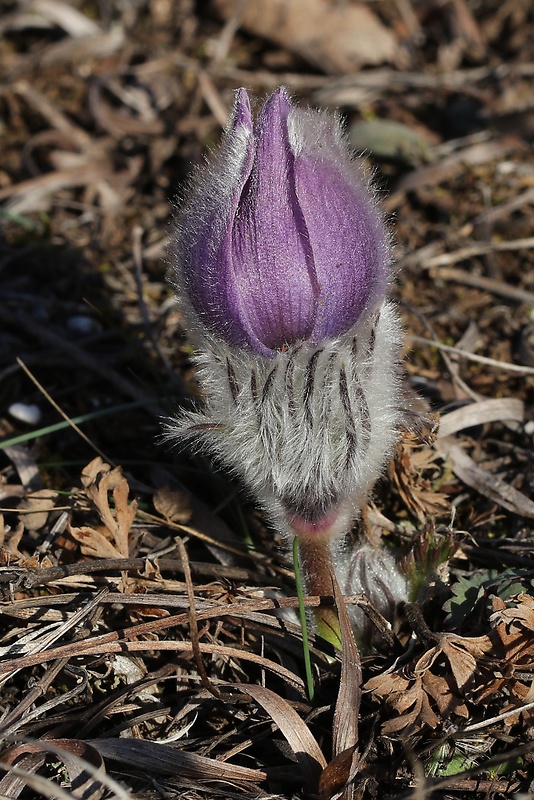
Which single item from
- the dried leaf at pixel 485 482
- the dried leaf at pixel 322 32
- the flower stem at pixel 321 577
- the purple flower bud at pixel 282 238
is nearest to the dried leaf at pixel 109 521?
the flower stem at pixel 321 577

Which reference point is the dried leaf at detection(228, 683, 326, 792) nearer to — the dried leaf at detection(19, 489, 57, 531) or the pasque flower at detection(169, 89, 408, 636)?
the pasque flower at detection(169, 89, 408, 636)

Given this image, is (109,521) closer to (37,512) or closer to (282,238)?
(37,512)

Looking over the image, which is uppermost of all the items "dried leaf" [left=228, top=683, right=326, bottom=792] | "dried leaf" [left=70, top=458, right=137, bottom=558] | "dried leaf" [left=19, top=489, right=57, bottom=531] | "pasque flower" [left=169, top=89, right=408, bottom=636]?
"pasque flower" [left=169, top=89, right=408, bottom=636]

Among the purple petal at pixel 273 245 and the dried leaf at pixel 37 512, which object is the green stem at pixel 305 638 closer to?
the purple petal at pixel 273 245

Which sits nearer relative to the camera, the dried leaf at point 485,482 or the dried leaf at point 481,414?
the dried leaf at point 485,482

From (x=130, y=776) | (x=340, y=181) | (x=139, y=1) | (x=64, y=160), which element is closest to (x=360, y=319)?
(x=340, y=181)

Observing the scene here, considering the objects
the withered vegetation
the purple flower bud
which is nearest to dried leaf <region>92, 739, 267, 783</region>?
the withered vegetation

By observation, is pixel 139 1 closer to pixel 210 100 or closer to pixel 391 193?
pixel 210 100

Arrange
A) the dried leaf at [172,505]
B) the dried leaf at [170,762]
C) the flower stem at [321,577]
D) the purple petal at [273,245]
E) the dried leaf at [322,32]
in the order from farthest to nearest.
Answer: the dried leaf at [322,32] → the dried leaf at [172,505] → the flower stem at [321,577] → the dried leaf at [170,762] → the purple petal at [273,245]
